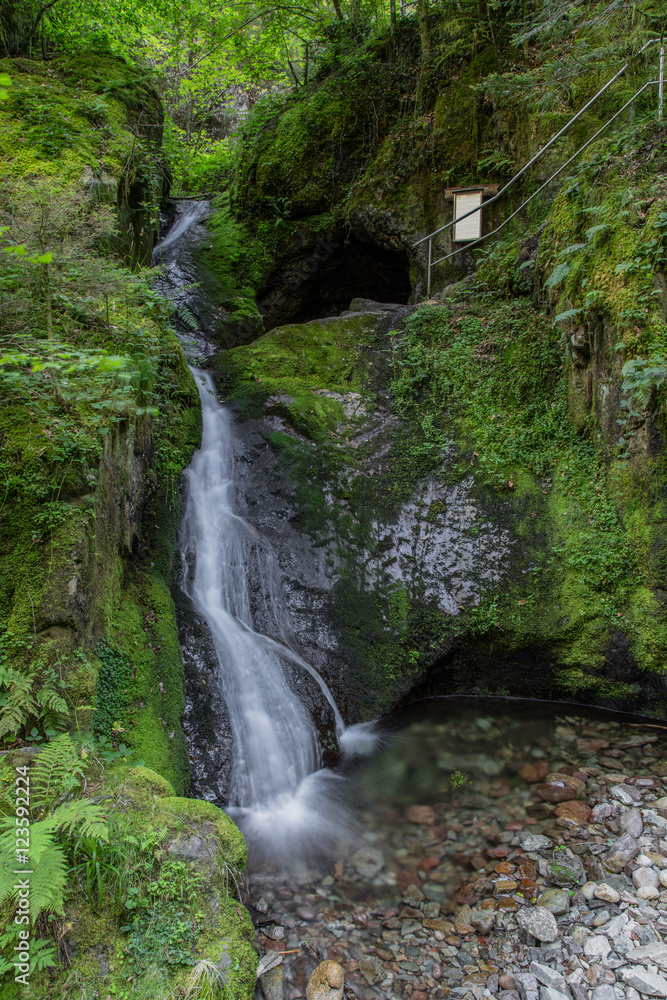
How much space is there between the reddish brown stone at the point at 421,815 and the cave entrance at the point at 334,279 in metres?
9.36

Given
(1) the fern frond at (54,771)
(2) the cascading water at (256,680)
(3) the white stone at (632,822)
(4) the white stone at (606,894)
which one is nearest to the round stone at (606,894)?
(4) the white stone at (606,894)

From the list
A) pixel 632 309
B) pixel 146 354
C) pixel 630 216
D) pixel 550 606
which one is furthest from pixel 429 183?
pixel 550 606

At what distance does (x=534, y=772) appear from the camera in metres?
5.08

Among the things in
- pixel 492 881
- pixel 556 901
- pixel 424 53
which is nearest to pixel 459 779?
pixel 492 881

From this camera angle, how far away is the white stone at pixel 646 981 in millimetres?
2859

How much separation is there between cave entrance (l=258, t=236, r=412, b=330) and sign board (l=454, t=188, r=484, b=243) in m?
1.95

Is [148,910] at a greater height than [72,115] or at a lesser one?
lesser

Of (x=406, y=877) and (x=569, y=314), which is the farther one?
(x=569, y=314)

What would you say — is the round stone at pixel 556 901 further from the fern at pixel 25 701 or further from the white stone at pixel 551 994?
the fern at pixel 25 701

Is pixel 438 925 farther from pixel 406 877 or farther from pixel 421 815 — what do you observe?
pixel 421 815

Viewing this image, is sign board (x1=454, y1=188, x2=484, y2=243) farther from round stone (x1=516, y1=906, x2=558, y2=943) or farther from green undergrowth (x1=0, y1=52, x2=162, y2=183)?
round stone (x1=516, y1=906, x2=558, y2=943)

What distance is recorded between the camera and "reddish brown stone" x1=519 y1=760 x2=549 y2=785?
16.4 feet

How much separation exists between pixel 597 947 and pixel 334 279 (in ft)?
37.7

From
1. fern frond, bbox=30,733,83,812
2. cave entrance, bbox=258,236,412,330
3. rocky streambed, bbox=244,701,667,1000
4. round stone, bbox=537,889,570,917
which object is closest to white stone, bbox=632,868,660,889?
rocky streambed, bbox=244,701,667,1000
